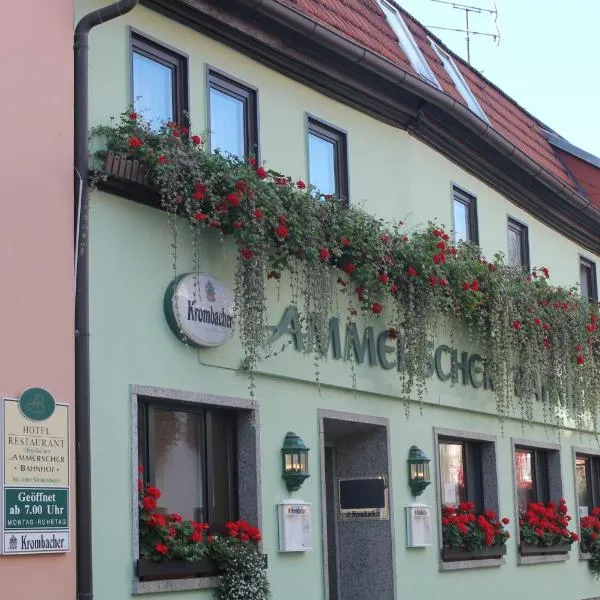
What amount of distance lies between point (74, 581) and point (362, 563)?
5.17 metres

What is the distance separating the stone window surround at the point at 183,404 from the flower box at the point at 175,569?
0.07 metres

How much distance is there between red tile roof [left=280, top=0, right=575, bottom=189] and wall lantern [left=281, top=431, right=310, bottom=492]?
3866 mm

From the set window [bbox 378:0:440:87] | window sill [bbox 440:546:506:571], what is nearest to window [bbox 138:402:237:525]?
window sill [bbox 440:546:506:571]

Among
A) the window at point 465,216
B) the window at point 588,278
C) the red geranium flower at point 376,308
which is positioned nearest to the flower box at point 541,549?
the window at point 465,216

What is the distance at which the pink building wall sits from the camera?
9.36 meters

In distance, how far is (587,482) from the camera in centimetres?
2033

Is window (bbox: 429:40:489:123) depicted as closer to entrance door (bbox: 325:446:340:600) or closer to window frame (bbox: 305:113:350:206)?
window frame (bbox: 305:113:350:206)

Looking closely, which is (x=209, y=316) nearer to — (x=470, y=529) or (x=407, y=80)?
(x=407, y=80)

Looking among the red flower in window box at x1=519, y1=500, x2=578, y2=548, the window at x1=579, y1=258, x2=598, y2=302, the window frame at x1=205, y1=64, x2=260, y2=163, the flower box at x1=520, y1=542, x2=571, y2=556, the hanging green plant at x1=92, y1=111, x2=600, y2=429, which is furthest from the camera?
the window at x1=579, y1=258, x2=598, y2=302

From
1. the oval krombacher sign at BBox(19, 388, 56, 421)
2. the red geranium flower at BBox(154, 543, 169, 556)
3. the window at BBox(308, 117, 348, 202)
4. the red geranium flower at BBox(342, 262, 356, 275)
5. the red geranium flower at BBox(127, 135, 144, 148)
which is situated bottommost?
the red geranium flower at BBox(154, 543, 169, 556)

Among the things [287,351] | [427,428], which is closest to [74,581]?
[287,351]

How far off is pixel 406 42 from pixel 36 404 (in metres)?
9.68

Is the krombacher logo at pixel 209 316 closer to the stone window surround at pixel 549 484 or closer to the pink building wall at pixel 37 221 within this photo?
the pink building wall at pixel 37 221

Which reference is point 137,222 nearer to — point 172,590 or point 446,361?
point 172,590
